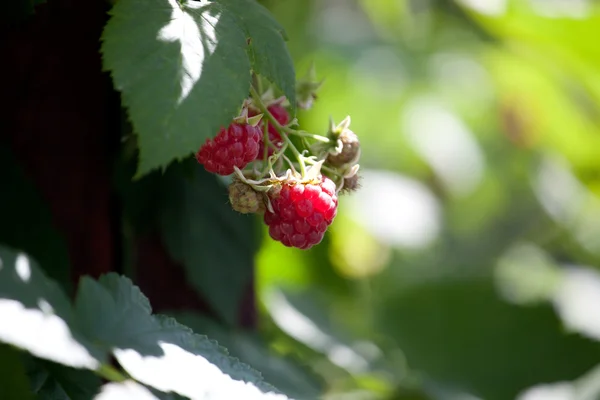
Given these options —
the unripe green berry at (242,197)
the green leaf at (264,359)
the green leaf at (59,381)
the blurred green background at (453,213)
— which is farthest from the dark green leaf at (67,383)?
the blurred green background at (453,213)

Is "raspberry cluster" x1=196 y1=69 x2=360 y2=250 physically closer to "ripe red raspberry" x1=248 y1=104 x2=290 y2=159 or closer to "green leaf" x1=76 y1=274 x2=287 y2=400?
"ripe red raspberry" x1=248 y1=104 x2=290 y2=159

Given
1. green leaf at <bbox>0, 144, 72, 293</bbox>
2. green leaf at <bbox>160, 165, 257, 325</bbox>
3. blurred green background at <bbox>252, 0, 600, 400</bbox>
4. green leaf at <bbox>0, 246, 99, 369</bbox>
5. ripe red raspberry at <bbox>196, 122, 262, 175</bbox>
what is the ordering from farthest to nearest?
1. blurred green background at <bbox>252, 0, 600, 400</bbox>
2. green leaf at <bbox>160, 165, 257, 325</bbox>
3. green leaf at <bbox>0, 144, 72, 293</bbox>
4. ripe red raspberry at <bbox>196, 122, 262, 175</bbox>
5. green leaf at <bbox>0, 246, 99, 369</bbox>

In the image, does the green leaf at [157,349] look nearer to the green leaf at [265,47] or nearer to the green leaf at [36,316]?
the green leaf at [36,316]

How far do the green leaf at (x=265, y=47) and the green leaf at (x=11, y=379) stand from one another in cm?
23

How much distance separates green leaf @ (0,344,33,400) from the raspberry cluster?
7.0 inches

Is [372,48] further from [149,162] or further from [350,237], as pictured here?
[149,162]

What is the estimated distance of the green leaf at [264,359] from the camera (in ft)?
2.76

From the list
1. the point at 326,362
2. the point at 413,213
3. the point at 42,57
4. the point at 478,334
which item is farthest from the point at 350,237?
the point at 42,57

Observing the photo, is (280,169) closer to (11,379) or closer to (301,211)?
(301,211)

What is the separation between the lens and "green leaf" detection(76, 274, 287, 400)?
0.45 m

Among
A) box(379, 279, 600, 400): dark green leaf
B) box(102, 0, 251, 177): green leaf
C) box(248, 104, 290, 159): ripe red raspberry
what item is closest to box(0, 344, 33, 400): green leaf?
box(102, 0, 251, 177): green leaf

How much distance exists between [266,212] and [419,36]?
7.54ft

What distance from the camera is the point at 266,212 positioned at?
1.88 ft

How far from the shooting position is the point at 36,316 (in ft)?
1.44
